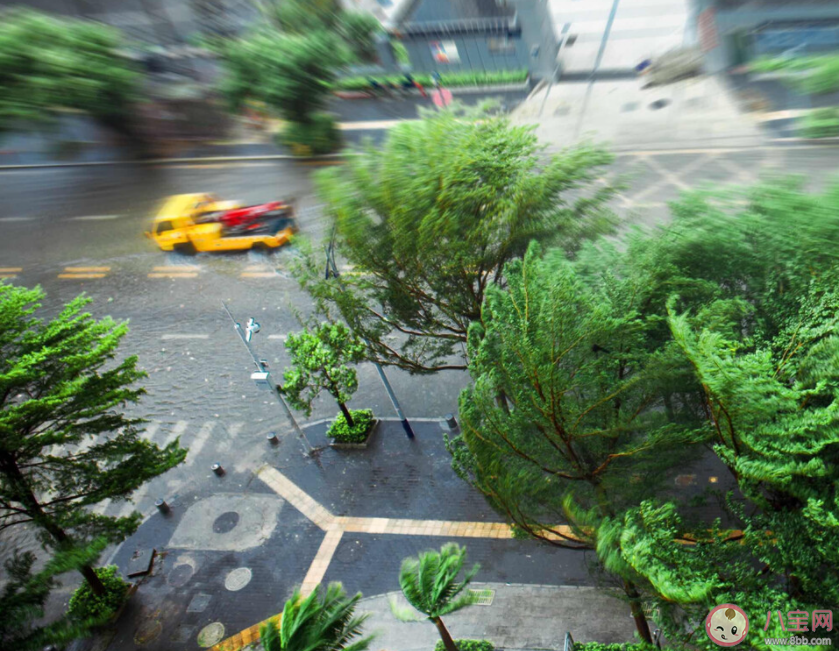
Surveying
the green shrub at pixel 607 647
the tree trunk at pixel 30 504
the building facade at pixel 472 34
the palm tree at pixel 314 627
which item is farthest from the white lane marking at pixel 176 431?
the building facade at pixel 472 34

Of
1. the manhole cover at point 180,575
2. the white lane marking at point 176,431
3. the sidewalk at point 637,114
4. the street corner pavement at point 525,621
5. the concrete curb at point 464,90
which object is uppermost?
the concrete curb at point 464,90

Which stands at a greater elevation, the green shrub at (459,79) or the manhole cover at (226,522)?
the green shrub at (459,79)

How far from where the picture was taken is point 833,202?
9875 millimetres

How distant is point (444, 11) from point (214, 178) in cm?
1020

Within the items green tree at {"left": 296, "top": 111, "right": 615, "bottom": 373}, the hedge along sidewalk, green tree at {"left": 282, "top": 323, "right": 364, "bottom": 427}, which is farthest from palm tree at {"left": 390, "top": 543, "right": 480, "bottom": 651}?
the hedge along sidewalk

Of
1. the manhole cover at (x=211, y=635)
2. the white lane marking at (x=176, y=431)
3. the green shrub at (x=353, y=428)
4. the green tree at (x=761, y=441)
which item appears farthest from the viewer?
the white lane marking at (x=176, y=431)

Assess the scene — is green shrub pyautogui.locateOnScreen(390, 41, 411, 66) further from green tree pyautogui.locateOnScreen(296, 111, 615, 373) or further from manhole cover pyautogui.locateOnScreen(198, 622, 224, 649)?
manhole cover pyautogui.locateOnScreen(198, 622, 224, 649)

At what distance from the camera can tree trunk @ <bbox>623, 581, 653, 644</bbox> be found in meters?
8.66

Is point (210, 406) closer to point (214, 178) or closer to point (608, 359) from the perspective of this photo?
point (214, 178)

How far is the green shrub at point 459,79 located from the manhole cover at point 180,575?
1515 centimetres

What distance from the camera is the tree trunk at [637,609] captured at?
28.4 feet

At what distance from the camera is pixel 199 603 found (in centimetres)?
1337

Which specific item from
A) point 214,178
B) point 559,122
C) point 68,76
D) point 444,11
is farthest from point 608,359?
point 214,178

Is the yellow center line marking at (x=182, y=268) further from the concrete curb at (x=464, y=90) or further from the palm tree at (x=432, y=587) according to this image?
the palm tree at (x=432, y=587)
